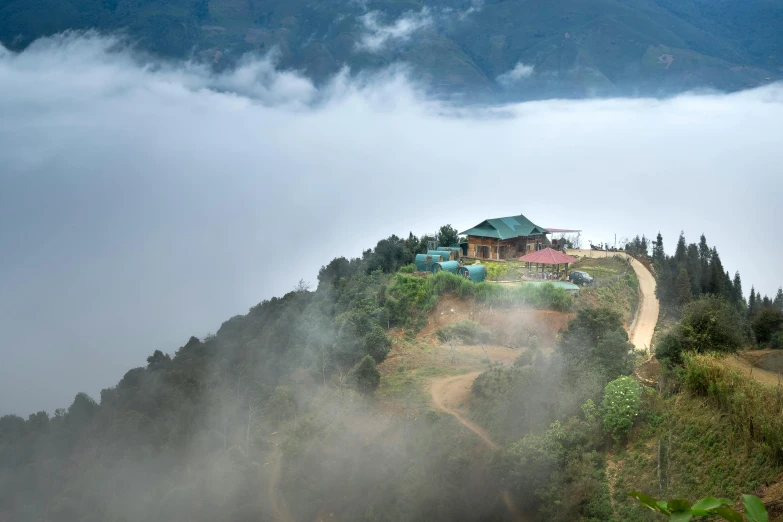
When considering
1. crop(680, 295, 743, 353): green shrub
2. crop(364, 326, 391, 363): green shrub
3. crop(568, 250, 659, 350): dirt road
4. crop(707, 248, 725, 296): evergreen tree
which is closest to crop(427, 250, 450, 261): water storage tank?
crop(364, 326, 391, 363): green shrub

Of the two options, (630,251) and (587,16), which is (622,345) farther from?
(587,16)

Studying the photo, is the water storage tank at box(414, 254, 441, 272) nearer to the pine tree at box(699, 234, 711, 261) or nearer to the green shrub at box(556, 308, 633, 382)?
the green shrub at box(556, 308, 633, 382)

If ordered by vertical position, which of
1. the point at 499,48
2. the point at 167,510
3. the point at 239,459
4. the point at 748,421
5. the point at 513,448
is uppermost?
the point at 499,48

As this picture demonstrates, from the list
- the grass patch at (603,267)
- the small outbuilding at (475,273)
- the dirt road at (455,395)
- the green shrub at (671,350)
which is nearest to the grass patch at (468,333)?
the small outbuilding at (475,273)

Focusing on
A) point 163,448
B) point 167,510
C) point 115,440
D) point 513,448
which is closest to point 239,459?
point 167,510

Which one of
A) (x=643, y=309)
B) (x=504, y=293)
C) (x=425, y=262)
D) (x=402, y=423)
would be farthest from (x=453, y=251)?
(x=402, y=423)

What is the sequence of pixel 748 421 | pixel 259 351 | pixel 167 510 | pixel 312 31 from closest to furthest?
1. pixel 748 421
2. pixel 167 510
3. pixel 259 351
4. pixel 312 31
